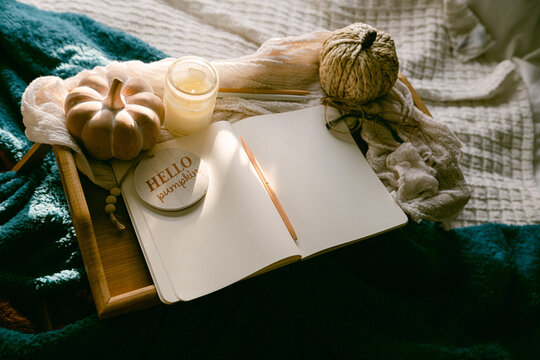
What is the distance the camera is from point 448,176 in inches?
28.9

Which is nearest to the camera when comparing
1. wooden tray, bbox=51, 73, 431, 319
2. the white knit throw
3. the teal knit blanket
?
wooden tray, bbox=51, 73, 431, 319

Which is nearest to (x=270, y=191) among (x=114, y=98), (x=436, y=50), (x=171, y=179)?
(x=171, y=179)

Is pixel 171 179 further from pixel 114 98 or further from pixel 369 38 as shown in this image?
pixel 369 38

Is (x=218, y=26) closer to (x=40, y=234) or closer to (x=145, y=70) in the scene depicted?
(x=145, y=70)

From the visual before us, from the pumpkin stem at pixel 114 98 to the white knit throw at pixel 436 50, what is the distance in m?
0.47

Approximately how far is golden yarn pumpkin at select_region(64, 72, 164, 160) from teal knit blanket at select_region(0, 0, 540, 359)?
27 centimetres

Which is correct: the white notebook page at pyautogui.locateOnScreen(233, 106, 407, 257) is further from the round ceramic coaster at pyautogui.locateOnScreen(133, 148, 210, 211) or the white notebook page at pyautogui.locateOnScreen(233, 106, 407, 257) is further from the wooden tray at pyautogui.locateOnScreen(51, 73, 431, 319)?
the wooden tray at pyautogui.locateOnScreen(51, 73, 431, 319)

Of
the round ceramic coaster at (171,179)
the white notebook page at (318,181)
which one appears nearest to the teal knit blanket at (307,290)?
the white notebook page at (318,181)

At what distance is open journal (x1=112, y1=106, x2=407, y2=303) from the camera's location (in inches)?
20.4

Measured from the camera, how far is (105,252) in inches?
20.6

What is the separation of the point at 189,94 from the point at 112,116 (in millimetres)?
108

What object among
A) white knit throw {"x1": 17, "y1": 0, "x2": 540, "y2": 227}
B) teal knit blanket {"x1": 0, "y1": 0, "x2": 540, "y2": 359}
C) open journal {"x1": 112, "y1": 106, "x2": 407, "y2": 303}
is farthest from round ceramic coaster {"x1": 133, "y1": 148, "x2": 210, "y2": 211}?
white knit throw {"x1": 17, "y1": 0, "x2": 540, "y2": 227}

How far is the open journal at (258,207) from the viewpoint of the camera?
1.70 feet

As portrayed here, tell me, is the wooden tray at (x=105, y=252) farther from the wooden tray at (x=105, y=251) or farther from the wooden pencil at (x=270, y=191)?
the wooden pencil at (x=270, y=191)
